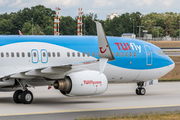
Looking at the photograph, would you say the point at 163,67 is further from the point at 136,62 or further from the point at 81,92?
the point at 81,92

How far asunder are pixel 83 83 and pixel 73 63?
1.16 metres

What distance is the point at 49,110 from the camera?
18500 mm

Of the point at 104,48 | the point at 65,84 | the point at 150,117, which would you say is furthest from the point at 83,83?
the point at 150,117

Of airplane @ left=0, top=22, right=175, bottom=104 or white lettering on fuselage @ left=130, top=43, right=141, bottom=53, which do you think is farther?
white lettering on fuselage @ left=130, top=43, right=141, bottom=53

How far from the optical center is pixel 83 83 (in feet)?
60.8

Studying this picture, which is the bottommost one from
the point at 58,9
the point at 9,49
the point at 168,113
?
the point at 168,113

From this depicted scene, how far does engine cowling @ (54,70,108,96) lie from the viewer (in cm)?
1853

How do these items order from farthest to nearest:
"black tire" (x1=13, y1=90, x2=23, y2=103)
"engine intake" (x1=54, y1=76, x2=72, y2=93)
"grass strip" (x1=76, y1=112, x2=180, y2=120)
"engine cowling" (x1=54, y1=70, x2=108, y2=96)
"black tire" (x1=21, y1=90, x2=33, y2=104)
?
"black tire" (x1=13, y1=90, x2=23, y2=103) < "black tire" (x1=21, y1=90, x2=33, y2=104) < "engine intake" (x1=54, y1=76, x2=72, y2=93) < "engine cowling" (x1=54, y1=70, x2=108, y2=96) < "grass strip" (x1=76, y1=112, x2=180, y2=120)

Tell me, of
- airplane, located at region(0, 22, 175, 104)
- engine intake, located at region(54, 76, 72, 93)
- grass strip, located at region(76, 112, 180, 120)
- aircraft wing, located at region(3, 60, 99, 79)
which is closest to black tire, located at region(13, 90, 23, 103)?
airplane, located at region(0, 22, 175, 104)

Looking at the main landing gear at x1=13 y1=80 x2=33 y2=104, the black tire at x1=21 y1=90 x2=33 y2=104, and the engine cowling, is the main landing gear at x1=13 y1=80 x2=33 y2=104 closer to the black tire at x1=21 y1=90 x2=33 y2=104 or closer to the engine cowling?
the black tire at x1=21 y1=90 x2=33 y2=104

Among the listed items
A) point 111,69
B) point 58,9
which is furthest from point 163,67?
point 58,9

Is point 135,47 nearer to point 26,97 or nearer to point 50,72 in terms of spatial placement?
point 50,72

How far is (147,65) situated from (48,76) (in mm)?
7819

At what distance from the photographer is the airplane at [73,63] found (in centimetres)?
1859
